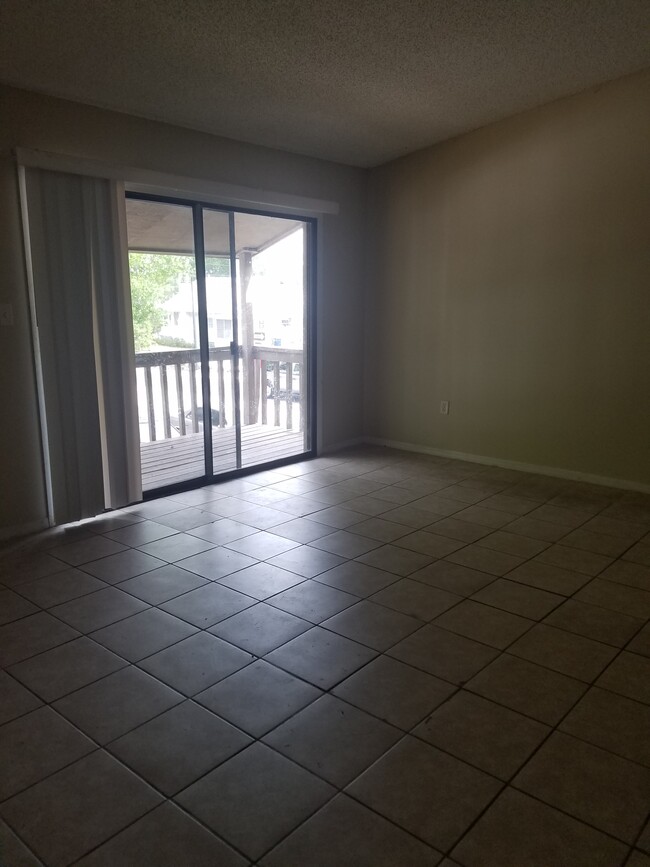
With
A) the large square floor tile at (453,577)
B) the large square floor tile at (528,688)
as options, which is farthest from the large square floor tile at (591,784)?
the large square floor tile at (453,577)

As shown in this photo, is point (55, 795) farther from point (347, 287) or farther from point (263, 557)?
point (347, 287)

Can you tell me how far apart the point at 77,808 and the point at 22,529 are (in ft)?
7.44

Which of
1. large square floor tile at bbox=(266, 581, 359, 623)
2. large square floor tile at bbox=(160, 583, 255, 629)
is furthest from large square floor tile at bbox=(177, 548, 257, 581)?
large square floor tile at bbox=(266, 581, 359, 623)

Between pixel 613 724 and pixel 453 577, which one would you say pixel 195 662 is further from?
pixel 613 724

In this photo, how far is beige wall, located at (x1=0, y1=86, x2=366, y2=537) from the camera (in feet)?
10.9

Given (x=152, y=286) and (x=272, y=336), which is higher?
(x=152, y=286)

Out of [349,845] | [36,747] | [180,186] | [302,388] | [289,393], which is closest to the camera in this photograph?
[349,845]

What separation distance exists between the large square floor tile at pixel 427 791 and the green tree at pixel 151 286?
3.02 metres

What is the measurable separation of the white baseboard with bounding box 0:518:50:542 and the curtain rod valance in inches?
77.4

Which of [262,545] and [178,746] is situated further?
[262,545]

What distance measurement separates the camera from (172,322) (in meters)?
4.25

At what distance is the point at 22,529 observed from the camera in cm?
356

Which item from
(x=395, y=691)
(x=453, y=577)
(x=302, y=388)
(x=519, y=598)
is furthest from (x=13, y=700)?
(x=302, y=388)

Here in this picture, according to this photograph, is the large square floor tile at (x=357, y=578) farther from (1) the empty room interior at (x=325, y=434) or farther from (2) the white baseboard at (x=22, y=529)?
(2) the white baseboard at (x=22, y=529)
